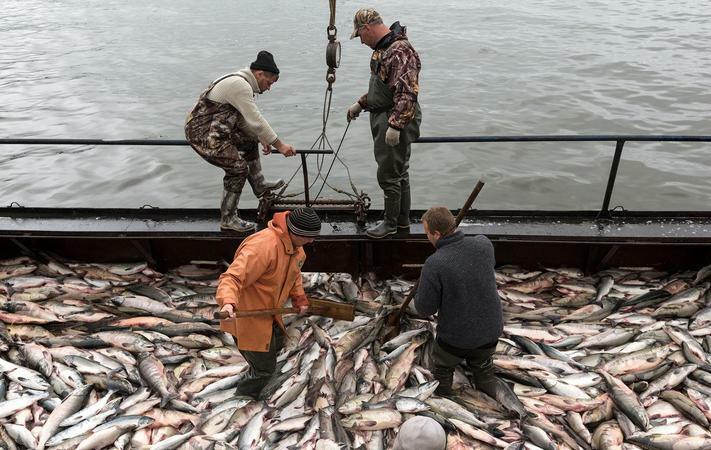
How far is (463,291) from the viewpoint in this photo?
4141 mm

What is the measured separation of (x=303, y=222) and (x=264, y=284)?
0.68m

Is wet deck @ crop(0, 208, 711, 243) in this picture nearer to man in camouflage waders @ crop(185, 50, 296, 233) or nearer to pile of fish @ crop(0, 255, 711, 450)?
pile of fish @ crop(0, 255, 711, 450)

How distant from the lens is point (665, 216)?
6.35m

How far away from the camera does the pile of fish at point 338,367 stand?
459 centimetres

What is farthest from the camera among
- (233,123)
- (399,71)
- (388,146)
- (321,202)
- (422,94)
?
(422,94)

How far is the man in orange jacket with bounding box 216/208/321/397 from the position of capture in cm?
414

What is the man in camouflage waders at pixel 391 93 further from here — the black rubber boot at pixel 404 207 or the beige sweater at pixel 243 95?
the beige sweater at pixel 243 95

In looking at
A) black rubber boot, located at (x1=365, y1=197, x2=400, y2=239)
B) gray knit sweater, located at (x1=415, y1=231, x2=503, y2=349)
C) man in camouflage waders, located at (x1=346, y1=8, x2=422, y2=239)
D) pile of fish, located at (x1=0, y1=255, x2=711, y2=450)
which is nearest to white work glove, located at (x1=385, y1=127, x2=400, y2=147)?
man in camouflage waders, located at (x1=346, y1=8, x2=422, y2=239)

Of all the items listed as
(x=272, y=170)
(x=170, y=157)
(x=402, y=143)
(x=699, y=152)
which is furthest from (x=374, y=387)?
(x=699, y=152)

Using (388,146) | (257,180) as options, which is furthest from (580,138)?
(257,180)

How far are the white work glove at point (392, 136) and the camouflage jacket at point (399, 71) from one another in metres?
0.05

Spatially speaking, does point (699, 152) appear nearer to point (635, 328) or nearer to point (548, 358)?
point (635, 328)

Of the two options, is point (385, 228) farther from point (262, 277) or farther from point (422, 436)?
point (422, 436)

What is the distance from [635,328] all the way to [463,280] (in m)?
2.79
